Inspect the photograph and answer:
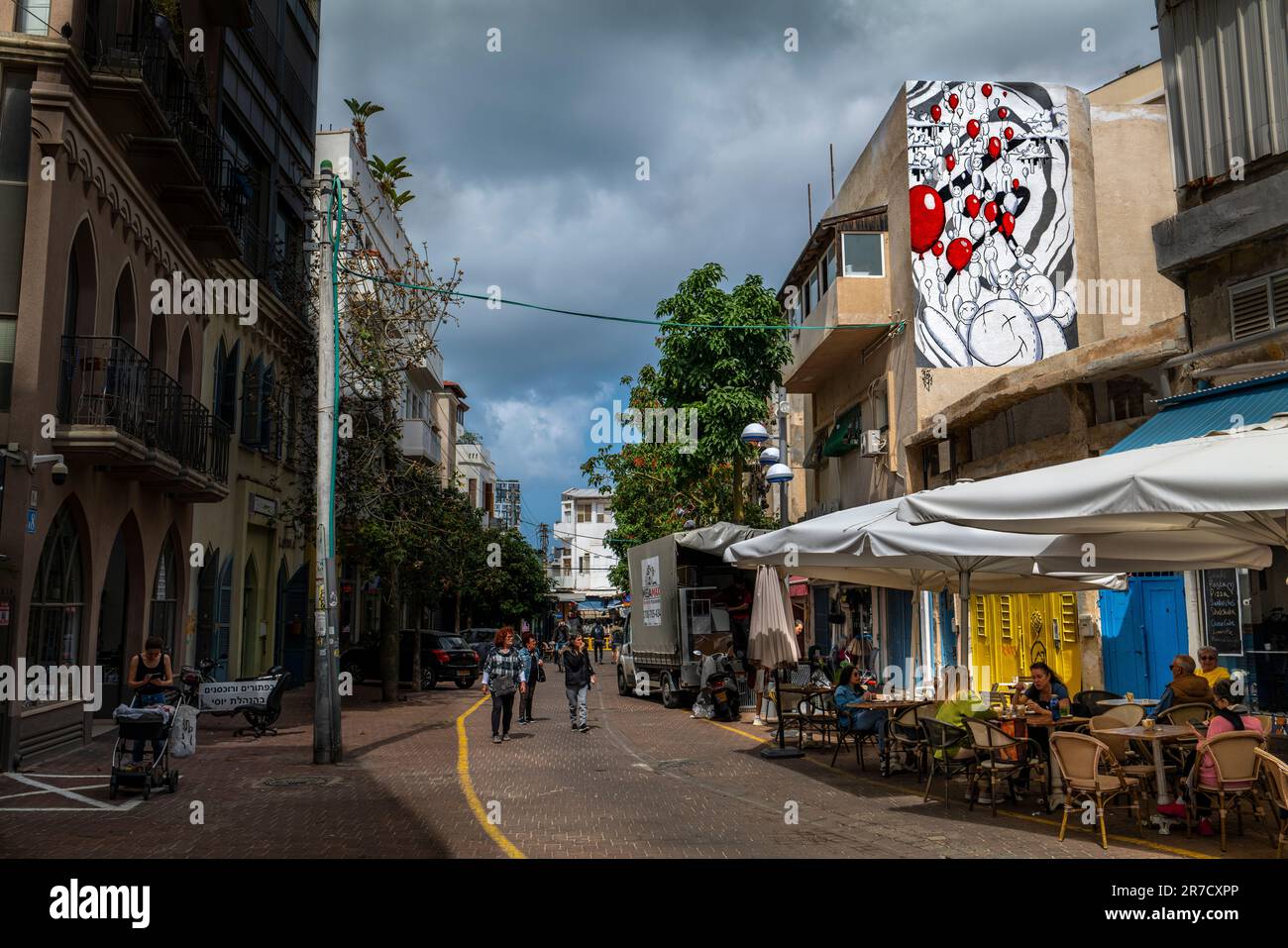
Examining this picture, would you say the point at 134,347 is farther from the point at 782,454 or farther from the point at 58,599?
the point at 782,454

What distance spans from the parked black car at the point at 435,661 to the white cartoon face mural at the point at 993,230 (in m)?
15.4

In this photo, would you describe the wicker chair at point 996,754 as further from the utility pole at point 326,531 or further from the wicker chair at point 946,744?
the utility pole at point 326,531

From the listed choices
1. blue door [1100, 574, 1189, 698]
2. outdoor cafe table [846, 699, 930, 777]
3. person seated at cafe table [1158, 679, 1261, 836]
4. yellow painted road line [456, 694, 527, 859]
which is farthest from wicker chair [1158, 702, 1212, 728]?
yellow painted road line [456, 694, 527, 859]

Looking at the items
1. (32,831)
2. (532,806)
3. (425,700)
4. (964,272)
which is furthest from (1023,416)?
(32,831)

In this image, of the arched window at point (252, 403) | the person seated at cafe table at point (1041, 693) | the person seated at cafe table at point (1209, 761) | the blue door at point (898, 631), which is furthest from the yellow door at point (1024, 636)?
the arched window at point (252, 403)

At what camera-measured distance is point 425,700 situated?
997 inches

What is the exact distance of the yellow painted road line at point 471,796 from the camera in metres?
8.47

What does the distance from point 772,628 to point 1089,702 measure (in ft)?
14.9

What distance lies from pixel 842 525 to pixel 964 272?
41.7 feet

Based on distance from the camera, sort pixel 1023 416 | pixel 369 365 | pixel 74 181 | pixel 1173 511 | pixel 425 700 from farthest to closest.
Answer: pixel 425 700
pixel 369 365
pixel 1023 416
pixel 74 181
pixel 1173 511

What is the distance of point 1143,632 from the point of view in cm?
1609

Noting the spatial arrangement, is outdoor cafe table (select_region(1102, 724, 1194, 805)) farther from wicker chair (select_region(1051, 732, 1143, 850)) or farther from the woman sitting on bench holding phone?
the woman sitting on bench holding phone

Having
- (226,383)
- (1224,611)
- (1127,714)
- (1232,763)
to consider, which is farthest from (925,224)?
(1232,763)
